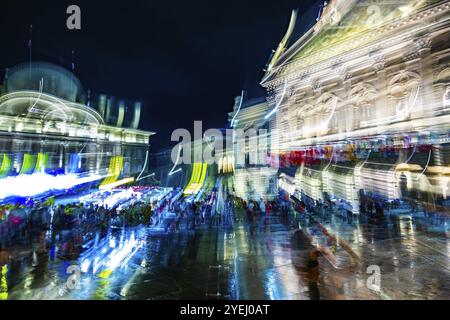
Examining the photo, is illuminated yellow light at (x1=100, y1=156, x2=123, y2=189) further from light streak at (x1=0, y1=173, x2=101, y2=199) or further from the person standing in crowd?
the person standing in crowd

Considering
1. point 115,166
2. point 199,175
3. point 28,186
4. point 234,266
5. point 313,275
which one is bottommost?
point 234,266

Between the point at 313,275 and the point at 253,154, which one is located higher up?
the point at 253,154

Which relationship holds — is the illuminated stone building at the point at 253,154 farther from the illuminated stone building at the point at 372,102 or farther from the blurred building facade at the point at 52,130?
the blurred building facade at the point at 52,130

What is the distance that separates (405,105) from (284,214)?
431 inches

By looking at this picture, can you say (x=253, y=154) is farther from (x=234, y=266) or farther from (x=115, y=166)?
(x=115, y=166)

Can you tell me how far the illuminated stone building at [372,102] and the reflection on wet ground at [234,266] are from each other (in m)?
5.27

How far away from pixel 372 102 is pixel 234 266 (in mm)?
18669

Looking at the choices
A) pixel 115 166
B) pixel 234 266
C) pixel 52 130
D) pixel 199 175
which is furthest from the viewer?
pixel 115 166

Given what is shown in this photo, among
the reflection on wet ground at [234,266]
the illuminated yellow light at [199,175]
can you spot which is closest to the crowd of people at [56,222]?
the reflection on wet ground at [234,266]

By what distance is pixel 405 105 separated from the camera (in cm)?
2019

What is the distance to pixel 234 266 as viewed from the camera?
9.60 m

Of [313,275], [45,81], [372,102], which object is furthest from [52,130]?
[313,275]
